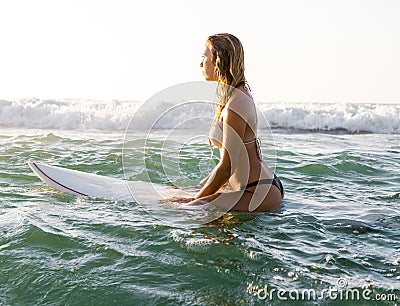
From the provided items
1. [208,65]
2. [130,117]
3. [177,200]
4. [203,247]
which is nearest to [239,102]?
[208,65]

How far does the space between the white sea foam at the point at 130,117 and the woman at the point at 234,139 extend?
388 inches

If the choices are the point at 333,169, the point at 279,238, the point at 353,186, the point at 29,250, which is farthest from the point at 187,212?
the point at 333,169

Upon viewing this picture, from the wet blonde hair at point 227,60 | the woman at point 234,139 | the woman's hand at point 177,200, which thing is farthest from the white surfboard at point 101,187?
the wet blonde hair at point 227,60

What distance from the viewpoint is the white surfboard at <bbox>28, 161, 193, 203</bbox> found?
5090 mm

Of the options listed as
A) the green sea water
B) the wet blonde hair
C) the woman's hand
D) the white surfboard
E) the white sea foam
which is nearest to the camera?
the green sea water

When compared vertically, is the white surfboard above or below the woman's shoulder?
below

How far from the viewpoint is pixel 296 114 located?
55.8 ft

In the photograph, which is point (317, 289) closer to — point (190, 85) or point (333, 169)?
point (190, 85)

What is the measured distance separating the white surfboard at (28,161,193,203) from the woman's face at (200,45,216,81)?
1179mm

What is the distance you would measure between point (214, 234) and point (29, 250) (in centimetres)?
136

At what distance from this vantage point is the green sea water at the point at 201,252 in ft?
9.89

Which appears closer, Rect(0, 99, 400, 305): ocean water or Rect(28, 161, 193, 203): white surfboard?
Rect(0, 99, 400, 305): ocean water

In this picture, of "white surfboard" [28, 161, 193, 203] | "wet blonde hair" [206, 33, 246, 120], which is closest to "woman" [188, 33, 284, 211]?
"wet blonde hair" [206, 33, 246, 120]

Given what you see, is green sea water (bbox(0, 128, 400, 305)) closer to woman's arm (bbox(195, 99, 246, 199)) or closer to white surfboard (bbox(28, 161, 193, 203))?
white surfboard (bbox(28, 161, 193, 203))
